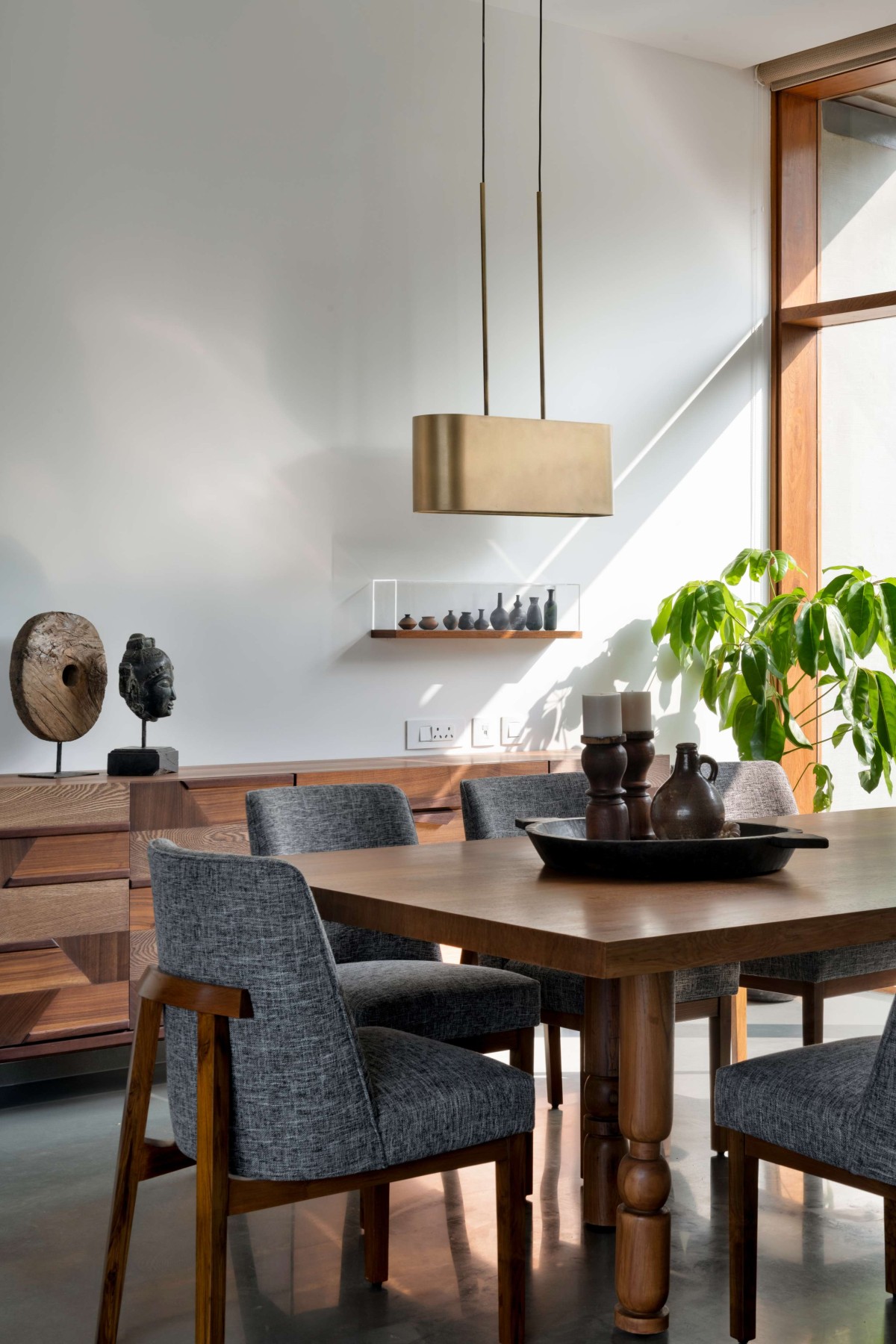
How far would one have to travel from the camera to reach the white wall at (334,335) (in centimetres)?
416

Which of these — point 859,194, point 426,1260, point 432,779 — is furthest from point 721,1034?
A: point 859,194

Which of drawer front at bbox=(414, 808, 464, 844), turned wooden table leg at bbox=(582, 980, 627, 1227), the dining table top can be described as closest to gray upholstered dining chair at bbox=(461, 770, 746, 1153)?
turned wooden table leg at bbox=(582, 980, 627, 1227)

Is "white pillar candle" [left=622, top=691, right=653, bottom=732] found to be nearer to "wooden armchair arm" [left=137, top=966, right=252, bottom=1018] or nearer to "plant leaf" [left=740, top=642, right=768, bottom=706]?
"wooden armchair arm" [left=137, top=966, right=252, bottom=1018]

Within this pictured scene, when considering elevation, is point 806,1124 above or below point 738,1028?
above

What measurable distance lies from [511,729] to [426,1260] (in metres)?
2.60

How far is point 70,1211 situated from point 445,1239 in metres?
0.79

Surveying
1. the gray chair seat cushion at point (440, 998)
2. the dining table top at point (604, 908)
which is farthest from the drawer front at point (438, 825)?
the dining table top at point (604, 908)

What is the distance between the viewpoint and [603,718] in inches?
102

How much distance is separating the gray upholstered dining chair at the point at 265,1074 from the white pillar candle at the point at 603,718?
2.51 ft

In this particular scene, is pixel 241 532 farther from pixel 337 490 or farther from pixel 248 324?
pixel 248 324

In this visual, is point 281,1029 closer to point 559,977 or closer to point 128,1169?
point 128,1169

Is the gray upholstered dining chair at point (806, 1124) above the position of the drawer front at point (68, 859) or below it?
below

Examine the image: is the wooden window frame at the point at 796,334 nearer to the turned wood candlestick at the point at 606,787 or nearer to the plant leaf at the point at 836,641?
the plant leaf at the point at 836,641

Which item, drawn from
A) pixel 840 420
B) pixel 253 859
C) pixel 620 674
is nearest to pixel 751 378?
pixel 840 420
